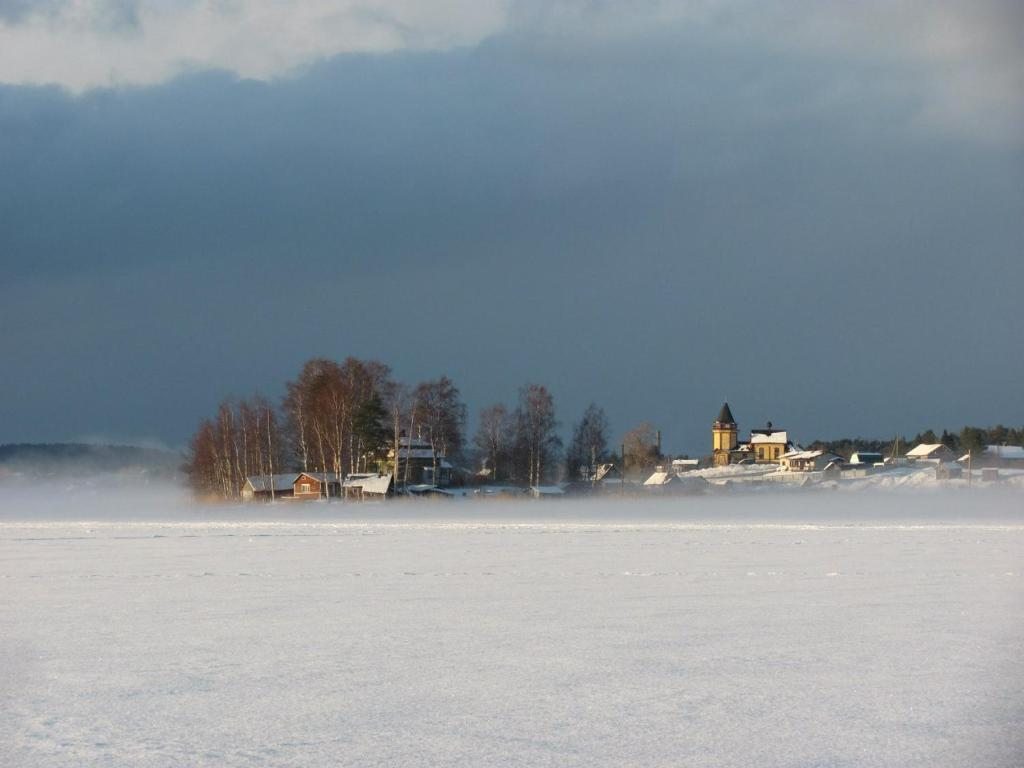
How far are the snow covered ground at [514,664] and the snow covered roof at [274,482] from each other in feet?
141

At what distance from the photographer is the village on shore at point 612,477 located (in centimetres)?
5628

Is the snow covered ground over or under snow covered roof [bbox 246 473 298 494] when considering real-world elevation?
under

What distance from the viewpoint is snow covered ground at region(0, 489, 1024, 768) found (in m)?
5.52

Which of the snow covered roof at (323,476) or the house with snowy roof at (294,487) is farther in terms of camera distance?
the snow covered roof at (323,476)

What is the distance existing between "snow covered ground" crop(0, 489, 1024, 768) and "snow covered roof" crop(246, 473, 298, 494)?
43023 millimetres

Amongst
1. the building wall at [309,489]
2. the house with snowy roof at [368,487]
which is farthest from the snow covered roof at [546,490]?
the building wall at [309,489]

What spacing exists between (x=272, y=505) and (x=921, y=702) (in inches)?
1844

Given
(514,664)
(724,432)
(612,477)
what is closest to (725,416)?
(724,432)

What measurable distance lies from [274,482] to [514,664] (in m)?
51.2

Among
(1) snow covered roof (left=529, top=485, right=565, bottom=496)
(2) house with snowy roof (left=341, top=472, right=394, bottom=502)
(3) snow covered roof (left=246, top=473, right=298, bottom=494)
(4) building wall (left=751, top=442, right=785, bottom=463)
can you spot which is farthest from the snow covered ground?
(4) building wall (left=751, top=442, right=785, bottom=463)

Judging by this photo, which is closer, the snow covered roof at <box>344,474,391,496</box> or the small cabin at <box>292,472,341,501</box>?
the snow covered roof at <box>344,474,391,496</box>

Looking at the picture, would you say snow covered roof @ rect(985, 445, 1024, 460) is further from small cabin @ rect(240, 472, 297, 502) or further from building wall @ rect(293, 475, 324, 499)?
small cabin @ rect(240, 472, 297, 502)

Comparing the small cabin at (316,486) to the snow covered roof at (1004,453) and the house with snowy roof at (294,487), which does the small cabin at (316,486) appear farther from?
the snow covered roof at (1004,453)

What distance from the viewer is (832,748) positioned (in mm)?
5461
